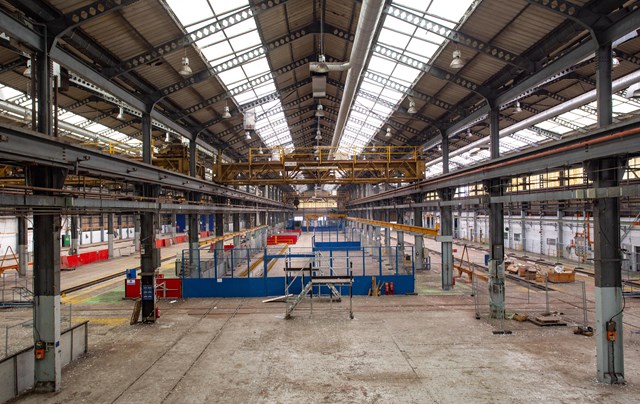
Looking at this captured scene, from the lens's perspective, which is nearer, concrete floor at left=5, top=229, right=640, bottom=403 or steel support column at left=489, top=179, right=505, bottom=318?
concrete floor at left=5, top=229, right=640, bottom=403

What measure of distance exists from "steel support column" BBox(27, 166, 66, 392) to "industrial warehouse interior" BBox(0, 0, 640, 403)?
49mm

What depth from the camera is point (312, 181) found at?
21047mm

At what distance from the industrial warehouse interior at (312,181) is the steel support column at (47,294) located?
0.16 feet

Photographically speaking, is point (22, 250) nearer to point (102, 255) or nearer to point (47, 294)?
point (102, 255)

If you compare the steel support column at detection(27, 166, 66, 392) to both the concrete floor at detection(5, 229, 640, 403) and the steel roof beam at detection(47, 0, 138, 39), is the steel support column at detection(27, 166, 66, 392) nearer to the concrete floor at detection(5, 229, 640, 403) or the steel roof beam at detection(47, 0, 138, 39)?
the concrete floor at detection(5, 229, 640, 403)

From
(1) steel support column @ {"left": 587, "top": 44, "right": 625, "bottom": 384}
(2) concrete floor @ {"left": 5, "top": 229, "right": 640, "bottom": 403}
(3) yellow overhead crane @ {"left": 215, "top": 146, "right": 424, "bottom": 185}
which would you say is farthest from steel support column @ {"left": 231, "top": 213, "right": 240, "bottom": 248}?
(1) steel support column @ {"left": 587, "top": 44, "right": 625, "bottom": 384}

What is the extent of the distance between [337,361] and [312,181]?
38.3 ft

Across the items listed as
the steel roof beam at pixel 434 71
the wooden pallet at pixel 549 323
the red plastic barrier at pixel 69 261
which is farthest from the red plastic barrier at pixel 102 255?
the wooden pallet at pixel 549 323

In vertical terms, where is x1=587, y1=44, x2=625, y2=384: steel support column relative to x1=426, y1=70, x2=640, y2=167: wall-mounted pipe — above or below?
below

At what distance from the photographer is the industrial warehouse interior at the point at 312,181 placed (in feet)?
30.8

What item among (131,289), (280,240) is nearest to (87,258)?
(131,289)

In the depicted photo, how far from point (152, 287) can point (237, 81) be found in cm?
1062

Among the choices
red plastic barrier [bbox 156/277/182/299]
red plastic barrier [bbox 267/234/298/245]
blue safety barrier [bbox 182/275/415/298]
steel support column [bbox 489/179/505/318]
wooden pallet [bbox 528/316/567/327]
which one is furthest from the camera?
red plastic barrier [bbox 267/234/298/245]

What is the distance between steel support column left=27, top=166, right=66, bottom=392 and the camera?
9.74 metres
